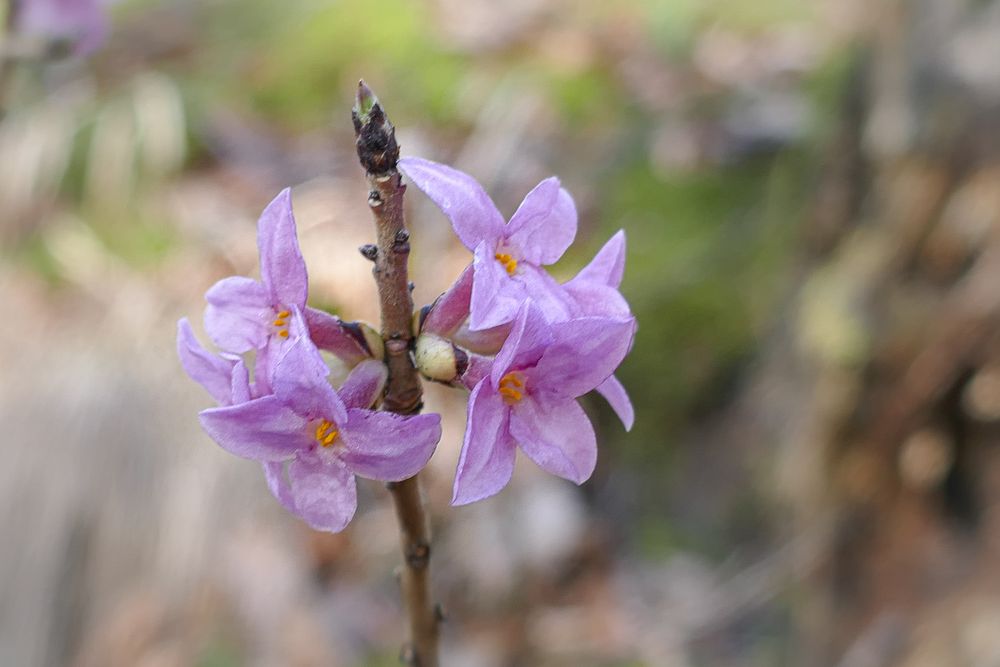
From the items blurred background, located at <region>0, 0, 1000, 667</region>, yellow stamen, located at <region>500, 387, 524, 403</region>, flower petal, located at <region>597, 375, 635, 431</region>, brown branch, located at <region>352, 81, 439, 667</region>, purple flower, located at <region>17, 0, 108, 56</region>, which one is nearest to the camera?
brown branch, located at <region>352, 81, 439, 667</region>

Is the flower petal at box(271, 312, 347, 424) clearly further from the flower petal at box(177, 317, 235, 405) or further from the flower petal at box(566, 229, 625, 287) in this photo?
the flower petal at box(566, 229, 625, 287)

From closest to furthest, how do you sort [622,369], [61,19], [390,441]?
[390,441], [61,19], [622,369]

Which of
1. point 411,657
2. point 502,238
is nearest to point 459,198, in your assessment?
point 502,238

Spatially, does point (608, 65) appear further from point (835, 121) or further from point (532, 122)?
point (835, 121)

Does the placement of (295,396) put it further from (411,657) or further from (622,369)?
(622,369)

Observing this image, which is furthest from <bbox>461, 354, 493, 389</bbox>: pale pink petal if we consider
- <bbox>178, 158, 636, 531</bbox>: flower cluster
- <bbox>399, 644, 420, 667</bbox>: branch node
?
<bbox>399, 644, 420, 667</bbox>: branch node

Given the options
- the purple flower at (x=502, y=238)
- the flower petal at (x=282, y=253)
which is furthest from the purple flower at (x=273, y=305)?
the purple flower at (x=502, y=238)

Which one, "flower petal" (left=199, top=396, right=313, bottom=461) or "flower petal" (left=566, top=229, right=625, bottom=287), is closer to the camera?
"flower petal" (left=199, top=396, right=313, bottom=461)
